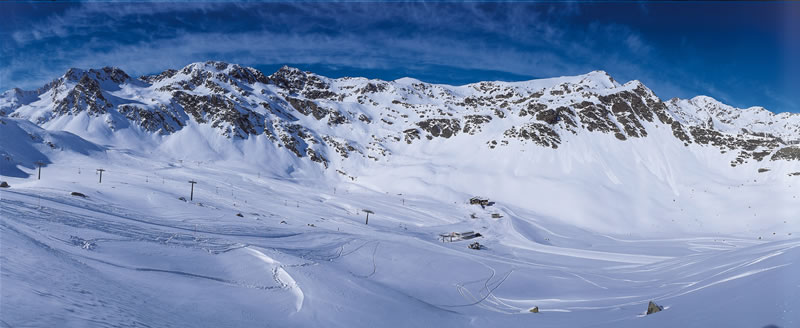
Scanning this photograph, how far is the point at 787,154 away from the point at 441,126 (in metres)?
74.1

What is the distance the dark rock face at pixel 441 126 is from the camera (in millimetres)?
103375

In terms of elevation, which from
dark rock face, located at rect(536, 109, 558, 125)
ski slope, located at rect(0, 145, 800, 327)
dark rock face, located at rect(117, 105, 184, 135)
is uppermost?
dark rock face, located at rect(536, 109, 558, 125)

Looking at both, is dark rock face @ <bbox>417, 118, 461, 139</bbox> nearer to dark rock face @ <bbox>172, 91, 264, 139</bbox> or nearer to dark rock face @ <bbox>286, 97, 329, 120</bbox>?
dark rock face @ <bbox>286, 97, 329, 120</bbox>

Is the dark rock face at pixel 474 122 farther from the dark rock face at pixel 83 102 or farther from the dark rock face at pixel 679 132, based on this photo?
the dark rock face at pixel 83 102

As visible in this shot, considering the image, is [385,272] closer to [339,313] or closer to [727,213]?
[339,313]

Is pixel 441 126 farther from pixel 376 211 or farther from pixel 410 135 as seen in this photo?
pixel 376 211

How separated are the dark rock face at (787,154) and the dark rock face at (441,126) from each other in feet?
220

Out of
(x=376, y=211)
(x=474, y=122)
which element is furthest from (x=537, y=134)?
(x=376, y=211)

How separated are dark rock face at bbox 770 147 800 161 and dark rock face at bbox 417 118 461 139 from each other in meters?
67.2

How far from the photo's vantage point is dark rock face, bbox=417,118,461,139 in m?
103

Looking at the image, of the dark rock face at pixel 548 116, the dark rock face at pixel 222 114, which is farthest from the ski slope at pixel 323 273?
the dark rock face at pixel 222 114

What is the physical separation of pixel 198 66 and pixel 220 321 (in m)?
149

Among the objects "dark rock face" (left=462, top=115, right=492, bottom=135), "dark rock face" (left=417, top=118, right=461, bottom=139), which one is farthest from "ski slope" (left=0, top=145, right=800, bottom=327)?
"dark rock face" (left=417, top=118, right=461, bottom=139)

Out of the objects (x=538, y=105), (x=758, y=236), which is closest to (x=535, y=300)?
(x=758, y=236)
